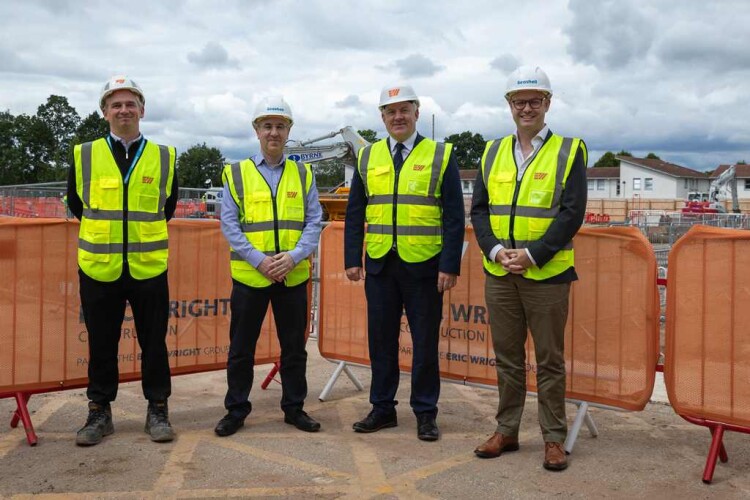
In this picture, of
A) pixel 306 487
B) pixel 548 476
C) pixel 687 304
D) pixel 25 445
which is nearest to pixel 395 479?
pixel 306 487

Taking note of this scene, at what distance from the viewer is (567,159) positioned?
13.8 ft

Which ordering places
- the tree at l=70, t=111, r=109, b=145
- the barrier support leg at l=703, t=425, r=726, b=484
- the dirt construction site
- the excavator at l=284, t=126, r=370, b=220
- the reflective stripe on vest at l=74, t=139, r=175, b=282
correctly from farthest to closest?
the tree at l=70, t=111, r=109, b=145 → the excavator at l=284, t=126, r=370, b=220 → the reflective stripe on vest at l=74, t=139, r=175, b=282 → the barrier support leg at l=703, t=425, r=726, b=484 → the dirt construction site

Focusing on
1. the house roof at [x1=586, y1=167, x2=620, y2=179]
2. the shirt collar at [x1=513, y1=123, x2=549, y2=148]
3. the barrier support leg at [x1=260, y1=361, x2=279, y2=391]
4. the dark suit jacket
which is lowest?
the barrier support leg at [x1=260, y1=361, x2=279, y2=391]

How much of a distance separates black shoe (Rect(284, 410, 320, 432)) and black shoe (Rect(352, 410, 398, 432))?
287 millimetres

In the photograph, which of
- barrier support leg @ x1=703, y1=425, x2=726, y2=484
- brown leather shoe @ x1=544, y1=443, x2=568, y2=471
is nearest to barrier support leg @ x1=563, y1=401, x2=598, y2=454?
brown leather shoe @ x1=544, y1=443, x2=568, y2=471

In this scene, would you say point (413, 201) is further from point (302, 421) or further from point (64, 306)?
point (64, 306)

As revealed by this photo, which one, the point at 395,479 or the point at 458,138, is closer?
the point at 395,479

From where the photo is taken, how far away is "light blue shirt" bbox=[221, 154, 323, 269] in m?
4.83

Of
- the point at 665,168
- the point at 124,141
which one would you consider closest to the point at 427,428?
the point at 124,141

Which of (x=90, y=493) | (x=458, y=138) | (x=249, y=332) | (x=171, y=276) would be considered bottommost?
(x=90, y=493)

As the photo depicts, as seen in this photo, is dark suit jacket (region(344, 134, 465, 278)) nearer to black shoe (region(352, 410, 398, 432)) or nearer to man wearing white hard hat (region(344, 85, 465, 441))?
man wearing white hard hat (region(344, 85, 465, 441))

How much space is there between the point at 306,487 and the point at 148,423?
4.88 ft

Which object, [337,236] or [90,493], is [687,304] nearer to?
[337,236]

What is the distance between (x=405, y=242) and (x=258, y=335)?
1242 millimetres
